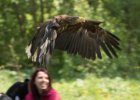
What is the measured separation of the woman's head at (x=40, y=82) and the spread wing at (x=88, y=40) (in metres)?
2.20

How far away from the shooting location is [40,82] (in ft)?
18.7

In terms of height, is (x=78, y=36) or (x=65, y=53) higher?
(x=78, y=36)

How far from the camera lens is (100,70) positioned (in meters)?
13.4

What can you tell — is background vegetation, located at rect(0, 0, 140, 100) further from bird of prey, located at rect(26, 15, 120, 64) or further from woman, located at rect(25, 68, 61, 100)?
woman, located at rect(25, 68, 61, 100)

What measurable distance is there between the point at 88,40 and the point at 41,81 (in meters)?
2.99

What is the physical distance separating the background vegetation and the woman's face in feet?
21.3

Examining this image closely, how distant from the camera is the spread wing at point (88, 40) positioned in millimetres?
8203

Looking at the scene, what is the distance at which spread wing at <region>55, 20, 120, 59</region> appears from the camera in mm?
8203

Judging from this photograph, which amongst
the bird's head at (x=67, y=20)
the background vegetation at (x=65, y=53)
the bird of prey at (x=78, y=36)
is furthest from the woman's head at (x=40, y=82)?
the background vegetation at (x=65, y=53)

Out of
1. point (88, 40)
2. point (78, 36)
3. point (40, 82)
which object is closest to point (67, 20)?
point (78, 36)

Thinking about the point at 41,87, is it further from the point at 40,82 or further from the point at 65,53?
the point at 65,53

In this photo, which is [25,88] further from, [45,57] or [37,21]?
[37,21]

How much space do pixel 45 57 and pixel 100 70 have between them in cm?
710

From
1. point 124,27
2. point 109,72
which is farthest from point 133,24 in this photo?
point 109,72
